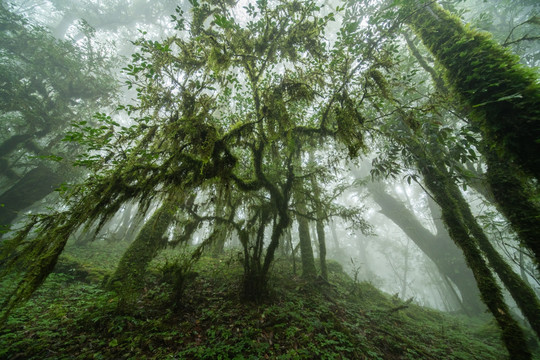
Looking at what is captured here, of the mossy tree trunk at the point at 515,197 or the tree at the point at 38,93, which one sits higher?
the tree at the point at 38,93

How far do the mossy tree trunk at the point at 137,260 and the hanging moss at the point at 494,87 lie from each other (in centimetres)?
664

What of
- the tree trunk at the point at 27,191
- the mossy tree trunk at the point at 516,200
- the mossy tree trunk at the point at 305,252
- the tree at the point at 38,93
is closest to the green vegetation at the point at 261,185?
the mossy tree trunk at the point at 516,200

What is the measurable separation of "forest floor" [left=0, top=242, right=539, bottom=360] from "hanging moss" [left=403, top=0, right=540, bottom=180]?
4801 mm

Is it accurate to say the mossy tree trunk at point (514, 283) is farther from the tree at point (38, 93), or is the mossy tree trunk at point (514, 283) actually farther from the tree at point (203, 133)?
the tree at point (38, 93)

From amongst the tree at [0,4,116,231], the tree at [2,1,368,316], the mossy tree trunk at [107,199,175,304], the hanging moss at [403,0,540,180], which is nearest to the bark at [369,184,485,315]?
the hanging moss at [403,0,540,180]

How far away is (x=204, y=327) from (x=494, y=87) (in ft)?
24.6

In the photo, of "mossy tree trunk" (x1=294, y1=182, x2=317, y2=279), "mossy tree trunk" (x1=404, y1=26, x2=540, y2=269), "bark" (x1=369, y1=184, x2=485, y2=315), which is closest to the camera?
"mossy tree trunk" (x1=404, y1=26, x2=540, y2=269)

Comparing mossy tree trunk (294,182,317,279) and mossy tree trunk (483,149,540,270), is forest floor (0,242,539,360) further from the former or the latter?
mossy tree trunk (483,149,540,270)

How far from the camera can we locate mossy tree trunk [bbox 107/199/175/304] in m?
5.22

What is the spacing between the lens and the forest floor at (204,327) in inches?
147

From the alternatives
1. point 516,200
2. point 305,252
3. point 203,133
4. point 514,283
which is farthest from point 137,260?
point 514,283

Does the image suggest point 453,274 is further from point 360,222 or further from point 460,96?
point 460,96

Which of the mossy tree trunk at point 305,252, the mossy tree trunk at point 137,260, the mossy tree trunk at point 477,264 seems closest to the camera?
the mossy tree trunk at point 477,264

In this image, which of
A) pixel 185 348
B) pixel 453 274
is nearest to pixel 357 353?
pixel 185 348
